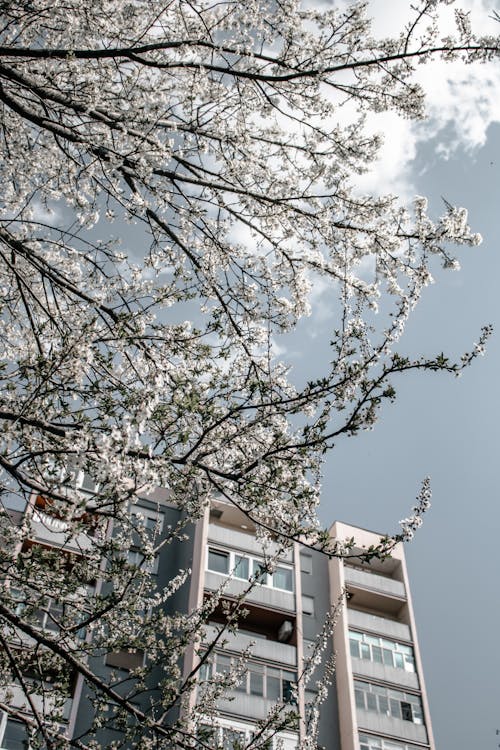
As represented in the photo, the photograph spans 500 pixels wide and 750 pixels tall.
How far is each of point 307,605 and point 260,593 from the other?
9.21 feet

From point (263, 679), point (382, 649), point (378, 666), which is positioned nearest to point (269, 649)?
point (263, 679)

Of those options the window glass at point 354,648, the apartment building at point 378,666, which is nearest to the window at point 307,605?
the apartment building at point 378,666

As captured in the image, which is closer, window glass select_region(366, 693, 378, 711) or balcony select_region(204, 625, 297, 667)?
balcony select_region(204, 625, 297, 667)

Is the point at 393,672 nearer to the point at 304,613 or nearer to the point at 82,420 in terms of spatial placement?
the point at 304,613

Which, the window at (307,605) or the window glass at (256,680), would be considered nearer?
the window glass at (256,680)

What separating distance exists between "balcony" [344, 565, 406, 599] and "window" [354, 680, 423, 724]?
3.75 metres

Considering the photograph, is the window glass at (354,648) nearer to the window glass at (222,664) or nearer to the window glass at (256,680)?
the window glass at (256,680)

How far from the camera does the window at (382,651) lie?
24281 mm

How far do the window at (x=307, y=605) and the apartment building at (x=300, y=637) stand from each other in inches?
1.6

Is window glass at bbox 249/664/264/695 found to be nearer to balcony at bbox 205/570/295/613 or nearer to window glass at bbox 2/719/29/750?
balcony at bbox 205/570/295/613

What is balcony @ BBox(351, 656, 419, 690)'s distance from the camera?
23.6 meters

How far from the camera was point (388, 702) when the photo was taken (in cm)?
2342

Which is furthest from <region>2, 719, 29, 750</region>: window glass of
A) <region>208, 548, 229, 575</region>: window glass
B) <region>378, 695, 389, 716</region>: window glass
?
<region>378, 695, 389, 716</region>: window glass

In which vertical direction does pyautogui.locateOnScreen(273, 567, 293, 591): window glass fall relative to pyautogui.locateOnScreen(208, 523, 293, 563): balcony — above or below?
below
